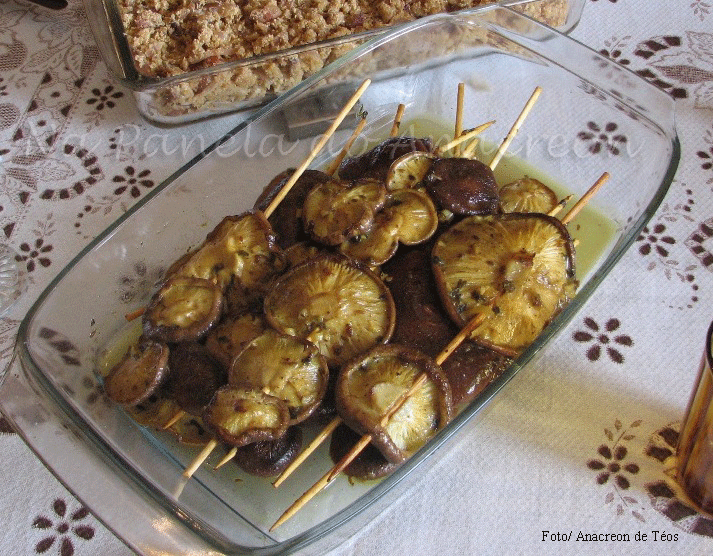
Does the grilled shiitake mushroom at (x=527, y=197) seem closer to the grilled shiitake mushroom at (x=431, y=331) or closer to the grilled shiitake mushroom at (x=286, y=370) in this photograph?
the grilled shiitake mushroom at (x=431, y=331)

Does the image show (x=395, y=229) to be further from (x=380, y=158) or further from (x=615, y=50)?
(x=615, y=50)

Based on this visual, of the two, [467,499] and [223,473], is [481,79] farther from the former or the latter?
[223,473]

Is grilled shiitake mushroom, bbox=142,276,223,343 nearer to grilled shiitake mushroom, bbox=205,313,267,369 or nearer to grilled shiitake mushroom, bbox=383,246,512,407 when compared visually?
grilled shiitake mushroom, bbox=205,313,267,369

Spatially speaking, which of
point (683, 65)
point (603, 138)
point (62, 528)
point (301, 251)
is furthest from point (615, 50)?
point (62, 528)

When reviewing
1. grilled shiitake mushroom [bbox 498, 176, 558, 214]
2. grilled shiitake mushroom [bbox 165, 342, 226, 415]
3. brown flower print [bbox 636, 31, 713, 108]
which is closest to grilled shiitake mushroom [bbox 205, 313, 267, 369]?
grilled shiitake mushroom [bbox 165, 342, 226, 415]

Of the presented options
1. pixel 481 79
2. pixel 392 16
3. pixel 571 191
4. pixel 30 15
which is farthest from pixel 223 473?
pixel 30 15
